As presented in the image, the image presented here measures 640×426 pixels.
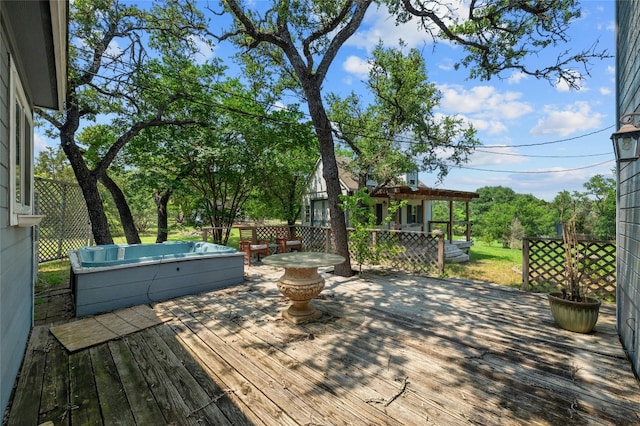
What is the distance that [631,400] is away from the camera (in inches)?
83.9

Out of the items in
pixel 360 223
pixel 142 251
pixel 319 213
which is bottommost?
pixel 142 251

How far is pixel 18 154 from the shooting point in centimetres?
263

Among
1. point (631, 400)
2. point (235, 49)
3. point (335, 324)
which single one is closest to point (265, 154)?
point (235, 49)

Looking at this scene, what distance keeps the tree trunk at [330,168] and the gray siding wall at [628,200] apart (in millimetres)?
4256

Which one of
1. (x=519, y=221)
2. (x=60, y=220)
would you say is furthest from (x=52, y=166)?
(x=519, y=221)

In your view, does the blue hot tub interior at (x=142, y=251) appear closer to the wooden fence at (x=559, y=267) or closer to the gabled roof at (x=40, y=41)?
the gabled roof at (x=40, y=41)

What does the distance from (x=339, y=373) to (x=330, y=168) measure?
4.59 meters

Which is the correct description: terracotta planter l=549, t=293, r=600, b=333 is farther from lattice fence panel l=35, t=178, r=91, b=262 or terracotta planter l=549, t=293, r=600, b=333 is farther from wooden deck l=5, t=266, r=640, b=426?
lattice fence panel l=35, t=178, r=91, b=262

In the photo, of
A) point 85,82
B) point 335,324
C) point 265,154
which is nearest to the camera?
point 335,324

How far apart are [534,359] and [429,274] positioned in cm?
419

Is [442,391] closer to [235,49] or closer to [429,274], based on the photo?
[429,274]

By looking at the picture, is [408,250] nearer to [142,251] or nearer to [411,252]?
[411,252]

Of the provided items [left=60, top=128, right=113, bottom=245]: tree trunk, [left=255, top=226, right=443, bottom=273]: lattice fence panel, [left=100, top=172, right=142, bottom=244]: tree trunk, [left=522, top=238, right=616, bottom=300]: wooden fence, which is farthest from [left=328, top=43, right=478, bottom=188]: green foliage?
[left=100, top=172, right=142, bottom=244]: tree trunk

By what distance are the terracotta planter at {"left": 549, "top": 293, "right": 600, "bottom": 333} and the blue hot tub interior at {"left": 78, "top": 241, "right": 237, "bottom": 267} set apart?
5.34 metres
